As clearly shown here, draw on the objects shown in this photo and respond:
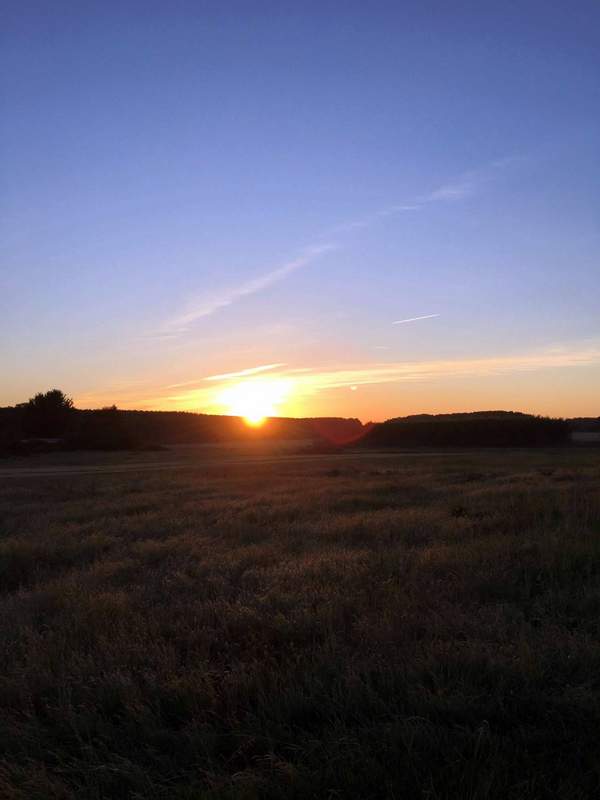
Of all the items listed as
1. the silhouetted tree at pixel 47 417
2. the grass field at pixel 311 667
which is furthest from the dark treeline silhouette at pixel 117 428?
the grass field at pixel 311 667

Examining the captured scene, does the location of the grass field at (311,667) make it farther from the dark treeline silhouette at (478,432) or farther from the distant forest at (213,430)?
the dark treeline silhouette at (478,432)

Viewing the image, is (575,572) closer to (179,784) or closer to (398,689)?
(398,689)

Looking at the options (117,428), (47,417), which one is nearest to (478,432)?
(117,428)

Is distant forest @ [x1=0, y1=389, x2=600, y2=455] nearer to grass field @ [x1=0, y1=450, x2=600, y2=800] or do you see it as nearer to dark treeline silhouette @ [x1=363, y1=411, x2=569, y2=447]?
dark treeline silhouette @ [x1=363, y1=411, x2=569, y2=447]

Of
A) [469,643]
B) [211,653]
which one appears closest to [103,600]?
[211,653]

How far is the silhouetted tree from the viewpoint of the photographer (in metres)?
82.0

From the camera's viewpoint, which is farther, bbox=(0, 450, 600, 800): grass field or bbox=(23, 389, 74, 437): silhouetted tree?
bbox=(23, 389, 74, 437): silhouetted tree

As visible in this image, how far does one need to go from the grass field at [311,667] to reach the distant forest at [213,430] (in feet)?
175

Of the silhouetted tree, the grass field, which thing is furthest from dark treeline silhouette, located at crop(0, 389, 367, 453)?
the grass field

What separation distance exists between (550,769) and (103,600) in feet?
17.1

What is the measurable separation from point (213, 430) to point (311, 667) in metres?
103

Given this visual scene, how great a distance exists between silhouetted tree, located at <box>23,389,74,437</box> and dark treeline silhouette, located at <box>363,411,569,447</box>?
3418 cm

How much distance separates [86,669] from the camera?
5906 millimetres

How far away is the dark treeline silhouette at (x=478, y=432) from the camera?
66375mm
